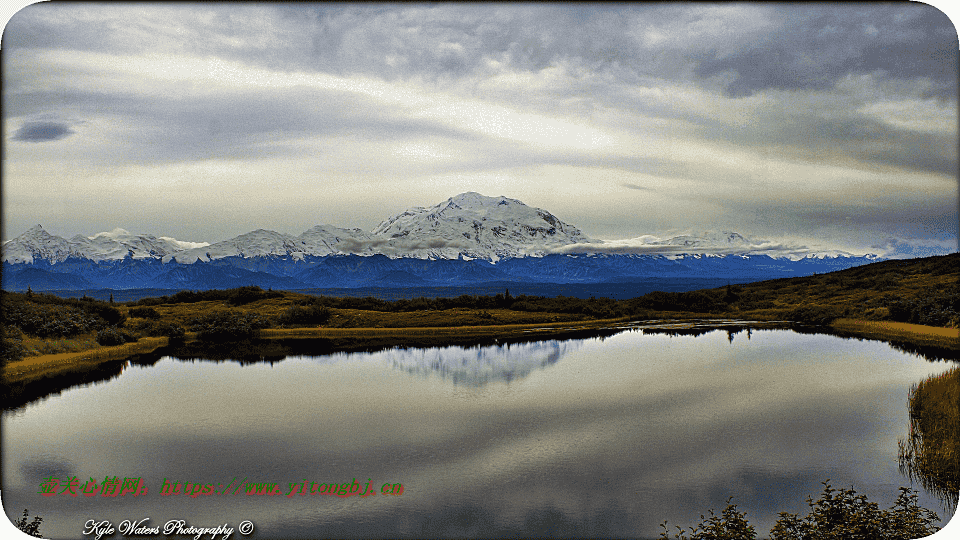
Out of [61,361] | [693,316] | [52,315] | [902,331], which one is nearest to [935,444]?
[902,331]

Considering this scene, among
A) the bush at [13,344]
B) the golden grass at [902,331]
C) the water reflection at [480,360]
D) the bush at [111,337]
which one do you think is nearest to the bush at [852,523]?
the water reflection at [480,360]

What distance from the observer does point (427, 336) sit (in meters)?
60.8

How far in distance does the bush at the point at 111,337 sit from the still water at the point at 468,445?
37.7 ft

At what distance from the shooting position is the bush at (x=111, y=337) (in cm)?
4669

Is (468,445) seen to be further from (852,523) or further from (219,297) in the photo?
(219,297)

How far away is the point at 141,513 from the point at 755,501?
1669cm

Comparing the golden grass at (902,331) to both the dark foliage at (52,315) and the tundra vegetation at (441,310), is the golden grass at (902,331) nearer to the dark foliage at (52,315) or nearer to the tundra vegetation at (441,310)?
the tundra vegetation at (441,310)

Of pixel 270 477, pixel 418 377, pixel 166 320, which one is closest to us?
pixel 270 477

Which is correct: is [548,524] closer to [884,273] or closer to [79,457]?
[79,457]

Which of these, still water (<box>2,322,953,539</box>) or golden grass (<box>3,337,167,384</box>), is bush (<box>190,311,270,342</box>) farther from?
still water (<box>2,322,953,539</box>)

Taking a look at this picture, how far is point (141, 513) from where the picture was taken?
15.9 metres

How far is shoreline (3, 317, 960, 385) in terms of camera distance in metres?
38.6

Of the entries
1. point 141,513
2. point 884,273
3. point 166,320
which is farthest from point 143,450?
point 884,273

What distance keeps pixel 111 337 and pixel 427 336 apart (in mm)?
27441
